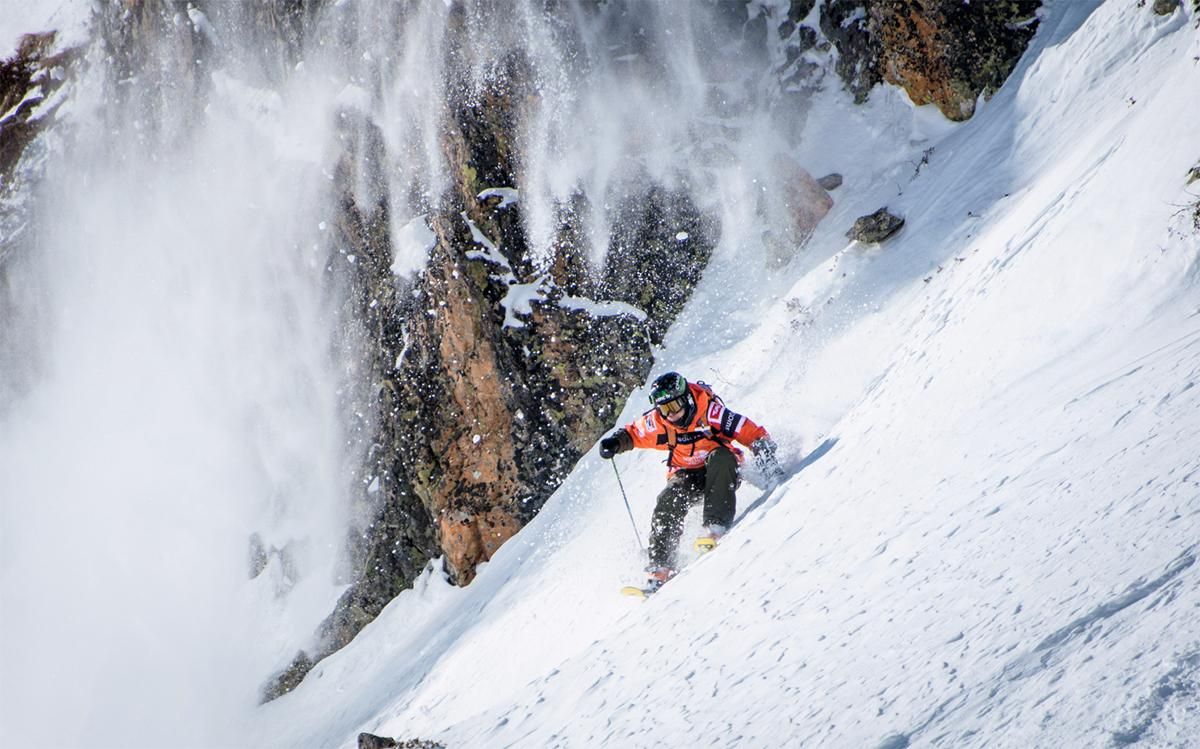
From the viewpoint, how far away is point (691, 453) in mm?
8250

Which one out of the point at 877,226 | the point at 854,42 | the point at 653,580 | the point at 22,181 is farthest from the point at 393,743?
the point at 22,181

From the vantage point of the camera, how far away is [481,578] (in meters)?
12.7

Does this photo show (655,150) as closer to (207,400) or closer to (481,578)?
(481,578)

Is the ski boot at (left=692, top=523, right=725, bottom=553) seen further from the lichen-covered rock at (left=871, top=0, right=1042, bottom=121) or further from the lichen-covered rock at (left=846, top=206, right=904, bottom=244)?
the lichen-covered rock at (left=871, top=0, right=1042, bottom=121)

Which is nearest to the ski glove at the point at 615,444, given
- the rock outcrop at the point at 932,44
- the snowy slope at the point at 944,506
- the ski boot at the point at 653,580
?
the ski boot at the point at 653,580

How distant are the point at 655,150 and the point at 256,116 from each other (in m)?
8.74

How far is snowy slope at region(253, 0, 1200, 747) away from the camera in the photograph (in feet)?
10.1

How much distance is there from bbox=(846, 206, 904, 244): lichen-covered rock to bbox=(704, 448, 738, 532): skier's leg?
203 inches

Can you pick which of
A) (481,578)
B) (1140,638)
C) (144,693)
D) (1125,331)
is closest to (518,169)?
(481,578)

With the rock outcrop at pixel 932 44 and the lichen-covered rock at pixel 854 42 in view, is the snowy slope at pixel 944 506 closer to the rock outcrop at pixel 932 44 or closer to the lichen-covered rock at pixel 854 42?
the rock outcrop at pixel 932 44

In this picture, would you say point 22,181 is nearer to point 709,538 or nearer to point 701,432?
point 701,432

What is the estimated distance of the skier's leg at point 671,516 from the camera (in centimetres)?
782

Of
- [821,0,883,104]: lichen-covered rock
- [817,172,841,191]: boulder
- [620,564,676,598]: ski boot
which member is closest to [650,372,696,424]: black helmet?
[620,564,676,598]: ski boot

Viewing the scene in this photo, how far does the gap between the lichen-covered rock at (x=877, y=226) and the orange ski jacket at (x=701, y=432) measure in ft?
15.3
